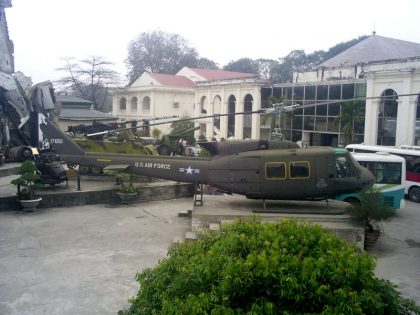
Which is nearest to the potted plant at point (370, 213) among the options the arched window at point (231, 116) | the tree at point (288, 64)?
the arched window at point (231, 116)

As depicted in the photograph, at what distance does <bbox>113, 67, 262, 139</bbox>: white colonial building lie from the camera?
32062mm

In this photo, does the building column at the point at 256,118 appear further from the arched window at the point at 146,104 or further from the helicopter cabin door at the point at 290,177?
the helicopter cabin door at the point at 290,177

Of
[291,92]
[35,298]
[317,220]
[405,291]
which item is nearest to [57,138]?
[35,298]

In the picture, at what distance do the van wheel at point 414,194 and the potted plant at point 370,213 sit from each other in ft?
23.8

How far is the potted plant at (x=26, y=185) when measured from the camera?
1200 centimetres

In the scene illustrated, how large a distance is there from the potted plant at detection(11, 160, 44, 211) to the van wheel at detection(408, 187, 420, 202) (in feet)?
45.1

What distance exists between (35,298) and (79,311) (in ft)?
3.17

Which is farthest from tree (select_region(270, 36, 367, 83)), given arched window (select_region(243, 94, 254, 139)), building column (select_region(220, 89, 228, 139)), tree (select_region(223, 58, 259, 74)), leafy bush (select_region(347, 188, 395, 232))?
leafy bush (select_region(347, 188, 395, 232))

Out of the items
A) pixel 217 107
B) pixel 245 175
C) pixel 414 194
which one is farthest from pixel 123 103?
pixel 245 175

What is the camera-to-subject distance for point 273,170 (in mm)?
A: 10492

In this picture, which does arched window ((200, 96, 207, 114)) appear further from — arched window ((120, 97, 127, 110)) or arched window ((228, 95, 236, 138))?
arched window ((120, 97, 127, 110))

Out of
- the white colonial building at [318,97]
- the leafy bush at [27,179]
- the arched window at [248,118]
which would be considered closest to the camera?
the leafy bush at [27,179]

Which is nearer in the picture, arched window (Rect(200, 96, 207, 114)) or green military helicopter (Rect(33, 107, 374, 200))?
green military helicopter (Rect(33, 107, 374, 200))

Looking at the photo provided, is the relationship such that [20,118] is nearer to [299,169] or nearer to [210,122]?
[299,169]
